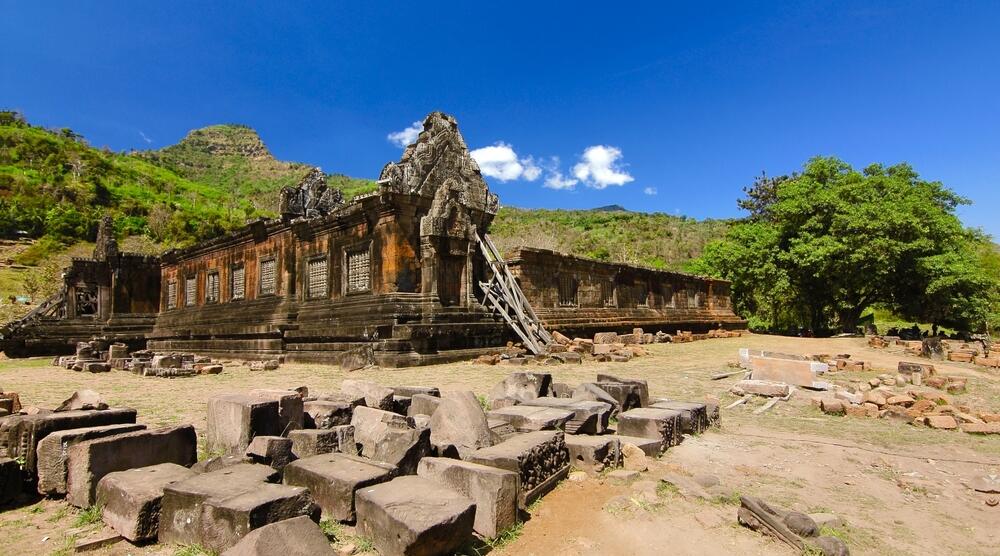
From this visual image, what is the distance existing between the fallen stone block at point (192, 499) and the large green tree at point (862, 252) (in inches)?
986

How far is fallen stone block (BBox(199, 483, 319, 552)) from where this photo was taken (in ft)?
9.43

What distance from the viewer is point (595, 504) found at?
3.96m

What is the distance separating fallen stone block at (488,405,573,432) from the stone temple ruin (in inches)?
271

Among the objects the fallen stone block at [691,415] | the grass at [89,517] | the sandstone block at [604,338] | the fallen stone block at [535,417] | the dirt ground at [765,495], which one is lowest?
the dirt ground at [765,495]

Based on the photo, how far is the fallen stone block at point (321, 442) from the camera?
13.8ft

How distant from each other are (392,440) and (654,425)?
8.43 ft

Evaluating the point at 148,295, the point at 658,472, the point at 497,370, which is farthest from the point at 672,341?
the point at 148,295

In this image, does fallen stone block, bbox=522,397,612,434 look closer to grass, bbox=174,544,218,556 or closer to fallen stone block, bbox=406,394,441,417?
fallen stone block, bbox=406,394,441,417

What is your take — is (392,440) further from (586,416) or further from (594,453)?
(586,416)

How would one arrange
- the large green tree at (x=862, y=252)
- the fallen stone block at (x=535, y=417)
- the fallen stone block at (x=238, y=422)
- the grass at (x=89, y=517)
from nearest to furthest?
the grass at (x=89, y=517) → the fallen stone block at (x=238, y=422) → the fallen stone block at (x=535, y=417) → the large green tree at (x=862, y=252)

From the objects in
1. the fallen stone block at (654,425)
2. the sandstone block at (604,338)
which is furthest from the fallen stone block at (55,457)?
the sandstone block at (604,338)

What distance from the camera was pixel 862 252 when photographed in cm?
2230

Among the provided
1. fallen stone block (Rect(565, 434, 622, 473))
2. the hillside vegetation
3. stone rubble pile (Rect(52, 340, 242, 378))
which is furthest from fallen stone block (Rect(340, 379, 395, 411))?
the hillside vegetation

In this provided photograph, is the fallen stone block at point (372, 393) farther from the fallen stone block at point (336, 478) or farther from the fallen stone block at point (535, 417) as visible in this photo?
the fallen stone block at point (336, 478)
